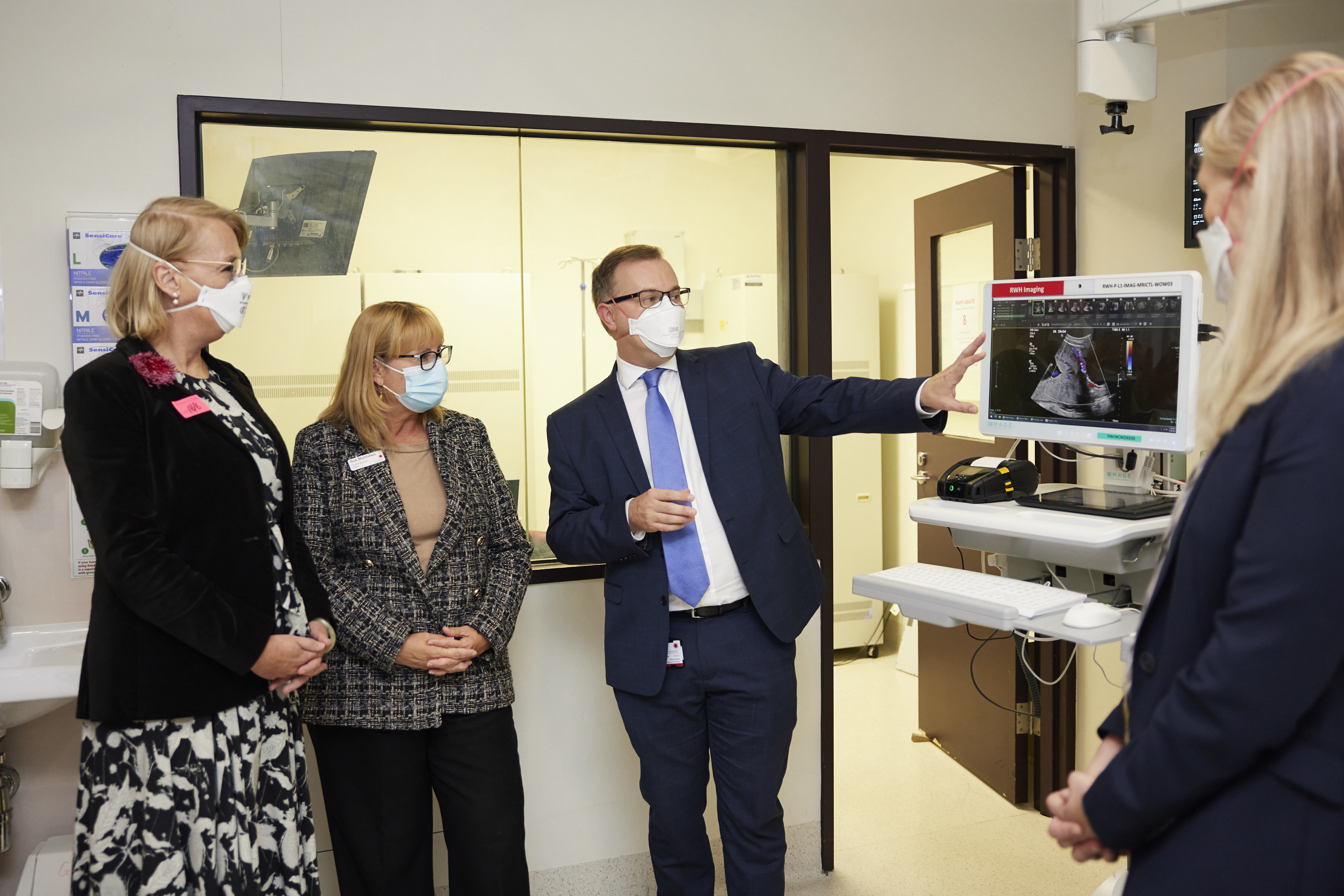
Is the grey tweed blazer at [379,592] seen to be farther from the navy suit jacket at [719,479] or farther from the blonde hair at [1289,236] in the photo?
the blonde hair at [1289,236]

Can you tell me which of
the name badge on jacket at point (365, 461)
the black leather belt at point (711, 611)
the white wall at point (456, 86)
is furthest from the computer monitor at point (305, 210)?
the black leather belt at point (711, 611)

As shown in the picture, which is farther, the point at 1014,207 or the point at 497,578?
the point at 1014,207

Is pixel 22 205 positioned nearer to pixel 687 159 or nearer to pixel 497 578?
pixel 497 578

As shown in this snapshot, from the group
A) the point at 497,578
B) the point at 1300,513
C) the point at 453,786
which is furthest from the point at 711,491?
the point at 1300,513

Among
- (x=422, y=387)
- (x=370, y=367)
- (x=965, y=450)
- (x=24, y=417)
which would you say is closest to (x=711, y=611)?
(x=422, y=387)

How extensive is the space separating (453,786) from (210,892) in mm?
534

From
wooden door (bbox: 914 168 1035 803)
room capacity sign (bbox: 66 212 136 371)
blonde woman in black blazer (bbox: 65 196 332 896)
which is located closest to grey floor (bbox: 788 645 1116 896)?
wooden door (bbox: 914 168 1035 803)

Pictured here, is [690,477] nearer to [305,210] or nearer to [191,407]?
[191,407]

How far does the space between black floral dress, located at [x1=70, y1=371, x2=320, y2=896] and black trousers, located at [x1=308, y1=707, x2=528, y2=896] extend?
0.19 m

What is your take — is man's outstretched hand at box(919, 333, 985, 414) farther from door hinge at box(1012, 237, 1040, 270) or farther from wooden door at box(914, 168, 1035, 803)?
door hinge at box(1012, 237, 1040, 270)

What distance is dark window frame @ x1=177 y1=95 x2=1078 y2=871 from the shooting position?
2395 mm

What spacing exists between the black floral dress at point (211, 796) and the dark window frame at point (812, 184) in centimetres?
91

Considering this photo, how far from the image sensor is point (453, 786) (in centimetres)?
202

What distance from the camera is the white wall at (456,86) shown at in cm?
214
